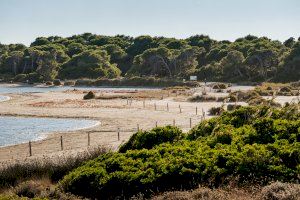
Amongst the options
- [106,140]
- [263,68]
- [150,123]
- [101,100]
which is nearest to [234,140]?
[106,140]

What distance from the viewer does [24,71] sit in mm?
122125

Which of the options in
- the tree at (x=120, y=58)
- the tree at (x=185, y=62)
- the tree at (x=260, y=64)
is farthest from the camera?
the tree at (x=120, y=58)

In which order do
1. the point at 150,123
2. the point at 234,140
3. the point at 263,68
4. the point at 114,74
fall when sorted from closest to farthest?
1. the point at 234,140
2. the point at 150,123
3. the point at 263,68
4. the point at 114,74

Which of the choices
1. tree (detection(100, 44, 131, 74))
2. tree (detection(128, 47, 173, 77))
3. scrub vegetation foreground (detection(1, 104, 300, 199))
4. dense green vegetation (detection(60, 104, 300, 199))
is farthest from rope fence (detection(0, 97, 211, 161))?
tree (detection(100, 44, 131, 74))

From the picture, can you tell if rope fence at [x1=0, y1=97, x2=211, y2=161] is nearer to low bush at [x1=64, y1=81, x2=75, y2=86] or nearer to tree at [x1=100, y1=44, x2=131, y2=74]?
low bush at [x1=64, y1=81, x2=75, y2=86]

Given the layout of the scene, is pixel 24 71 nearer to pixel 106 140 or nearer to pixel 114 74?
pixel 114 74

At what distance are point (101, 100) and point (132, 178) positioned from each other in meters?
49.9

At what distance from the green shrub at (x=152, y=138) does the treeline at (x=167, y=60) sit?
74881 millimetres

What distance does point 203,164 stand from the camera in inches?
522

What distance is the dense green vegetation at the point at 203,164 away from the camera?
41.9 feet

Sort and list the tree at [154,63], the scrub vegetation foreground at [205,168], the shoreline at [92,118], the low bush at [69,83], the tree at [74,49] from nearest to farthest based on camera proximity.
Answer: the scrub vegetation foreground at [205,168]
the shoreline at [92,118]
the tree at [154,63]
the low bush at [69,83]
the tree at [74,49]

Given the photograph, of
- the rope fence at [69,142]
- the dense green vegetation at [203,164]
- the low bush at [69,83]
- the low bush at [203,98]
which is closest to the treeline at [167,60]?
the low bush at [69,83]

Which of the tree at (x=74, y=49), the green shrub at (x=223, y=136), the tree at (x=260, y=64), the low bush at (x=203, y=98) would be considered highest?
the tree at (x=74, y=49)

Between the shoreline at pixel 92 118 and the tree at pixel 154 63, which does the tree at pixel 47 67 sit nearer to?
the tree at pixel 154 63
